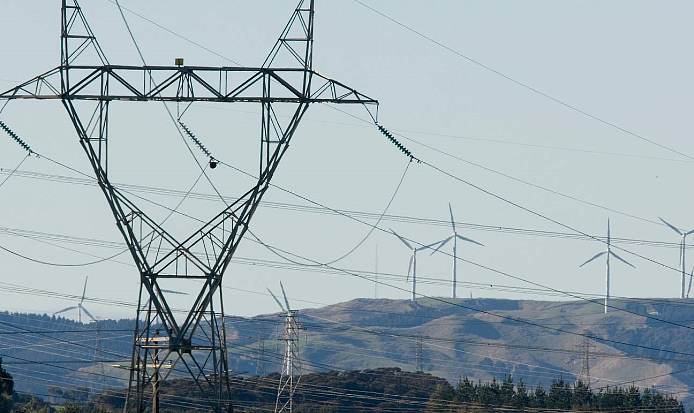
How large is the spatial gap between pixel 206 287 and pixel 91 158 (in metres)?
6.56

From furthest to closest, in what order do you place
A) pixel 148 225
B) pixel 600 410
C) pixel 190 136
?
pixel 600 410 → pixel 190 136 → pixel 148 225

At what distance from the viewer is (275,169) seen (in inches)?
2112

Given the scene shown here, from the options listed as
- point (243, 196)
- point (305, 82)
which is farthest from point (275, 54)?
point (243, 196)

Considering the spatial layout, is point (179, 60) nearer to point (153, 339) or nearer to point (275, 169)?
point (275, 169)

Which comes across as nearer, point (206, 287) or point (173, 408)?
point (206, 287)

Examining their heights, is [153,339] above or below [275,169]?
below

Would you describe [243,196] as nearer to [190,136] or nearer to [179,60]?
[179,60]

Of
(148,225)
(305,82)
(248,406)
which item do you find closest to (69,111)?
(148,225)

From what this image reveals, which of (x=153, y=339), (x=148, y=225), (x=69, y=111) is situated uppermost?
(x=69, y=111)

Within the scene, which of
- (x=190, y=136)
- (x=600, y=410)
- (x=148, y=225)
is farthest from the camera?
(x=600, y=410)

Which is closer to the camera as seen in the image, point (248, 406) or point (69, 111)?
point (69, 111)

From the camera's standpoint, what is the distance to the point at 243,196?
176 feet

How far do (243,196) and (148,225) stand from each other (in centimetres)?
370

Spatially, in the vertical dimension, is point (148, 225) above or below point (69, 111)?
below
